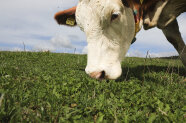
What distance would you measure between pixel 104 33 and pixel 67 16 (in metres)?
2.14

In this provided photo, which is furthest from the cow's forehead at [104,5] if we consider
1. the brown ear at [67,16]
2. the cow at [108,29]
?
the brown ear at [67,16]

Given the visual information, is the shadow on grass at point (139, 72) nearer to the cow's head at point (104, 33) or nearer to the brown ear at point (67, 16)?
the cow's head at point (104, 33)

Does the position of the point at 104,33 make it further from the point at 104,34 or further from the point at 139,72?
the point at 139,72

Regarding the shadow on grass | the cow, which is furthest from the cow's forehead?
the shadow on grass

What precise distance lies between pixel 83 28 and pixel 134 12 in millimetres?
1376

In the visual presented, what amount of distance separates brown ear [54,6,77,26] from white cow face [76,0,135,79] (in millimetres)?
1263

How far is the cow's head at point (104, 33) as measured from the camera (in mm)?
3848

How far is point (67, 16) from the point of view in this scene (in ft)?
19.0

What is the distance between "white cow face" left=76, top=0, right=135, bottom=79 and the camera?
384cm

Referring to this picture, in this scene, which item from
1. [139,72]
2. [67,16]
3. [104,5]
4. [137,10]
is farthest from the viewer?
[67,16]

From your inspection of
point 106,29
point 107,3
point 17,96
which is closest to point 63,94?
point 17,96

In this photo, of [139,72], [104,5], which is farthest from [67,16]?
[139,72]

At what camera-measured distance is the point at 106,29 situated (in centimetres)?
410

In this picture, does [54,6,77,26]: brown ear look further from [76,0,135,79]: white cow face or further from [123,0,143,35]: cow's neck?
[123,0,143,35]: cow's neck
